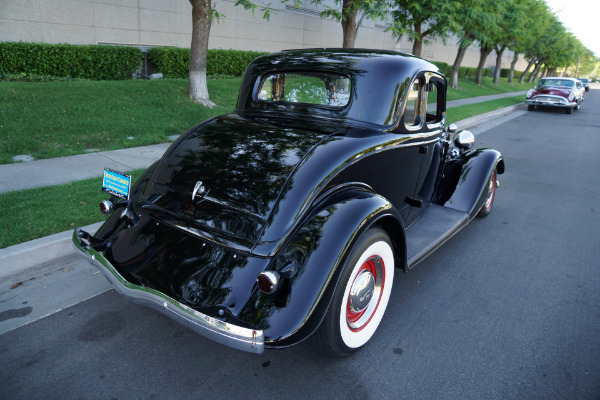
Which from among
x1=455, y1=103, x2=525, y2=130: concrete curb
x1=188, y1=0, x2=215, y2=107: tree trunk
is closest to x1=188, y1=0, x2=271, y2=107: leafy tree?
x1=188, y1=0, x2=215, y2=107: tree trunk

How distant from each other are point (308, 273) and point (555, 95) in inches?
Answer: 819

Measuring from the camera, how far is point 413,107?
11.9 ft

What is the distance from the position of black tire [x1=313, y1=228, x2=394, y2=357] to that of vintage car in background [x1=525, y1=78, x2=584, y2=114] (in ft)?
64.5

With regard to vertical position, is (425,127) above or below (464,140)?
above

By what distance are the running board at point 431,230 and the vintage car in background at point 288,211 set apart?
0.02 m

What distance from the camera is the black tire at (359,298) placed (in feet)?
8.23

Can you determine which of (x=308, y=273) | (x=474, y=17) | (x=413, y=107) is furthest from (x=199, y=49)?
(x=474, y=17)

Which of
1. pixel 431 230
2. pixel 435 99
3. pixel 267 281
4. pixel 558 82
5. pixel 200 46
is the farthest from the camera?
pixel 558 82

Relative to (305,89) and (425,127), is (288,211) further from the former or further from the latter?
(425,127)

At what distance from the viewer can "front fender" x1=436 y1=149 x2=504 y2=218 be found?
428cm

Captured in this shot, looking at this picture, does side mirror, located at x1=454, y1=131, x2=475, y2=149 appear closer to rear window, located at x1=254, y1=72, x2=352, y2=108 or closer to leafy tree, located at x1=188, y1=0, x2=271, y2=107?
rear window, located at x1=254, y1=72, x2=352, y2=108

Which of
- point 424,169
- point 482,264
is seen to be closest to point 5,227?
point 424,169

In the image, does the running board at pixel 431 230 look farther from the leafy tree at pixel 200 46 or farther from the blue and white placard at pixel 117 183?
the leafy tree at pixel 200 46

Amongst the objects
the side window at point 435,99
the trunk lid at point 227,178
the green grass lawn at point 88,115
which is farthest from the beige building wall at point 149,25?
the trunk lid at point 227,178
